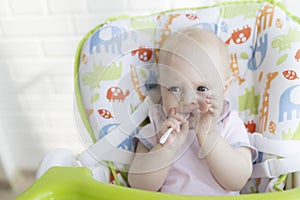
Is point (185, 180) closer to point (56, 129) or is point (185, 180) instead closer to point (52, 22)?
point (52, 22)

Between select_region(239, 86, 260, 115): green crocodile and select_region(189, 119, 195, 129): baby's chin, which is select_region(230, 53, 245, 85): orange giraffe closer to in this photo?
select_region(239, 86, 260, 115): green crocodile

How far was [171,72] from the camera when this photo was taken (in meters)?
0.83

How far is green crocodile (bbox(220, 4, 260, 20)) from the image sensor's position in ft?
2.97

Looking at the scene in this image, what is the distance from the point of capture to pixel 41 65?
1.40 metres

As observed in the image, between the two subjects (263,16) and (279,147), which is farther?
(263,16)

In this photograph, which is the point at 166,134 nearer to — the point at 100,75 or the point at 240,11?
the point at 100,75

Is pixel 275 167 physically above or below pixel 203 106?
below

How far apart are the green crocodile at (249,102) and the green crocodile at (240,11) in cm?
15

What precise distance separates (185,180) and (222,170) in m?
0.09

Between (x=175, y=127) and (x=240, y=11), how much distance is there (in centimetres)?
30

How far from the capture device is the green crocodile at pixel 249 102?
0.91 m

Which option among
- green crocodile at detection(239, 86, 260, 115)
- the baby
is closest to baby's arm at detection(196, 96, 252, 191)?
the baby

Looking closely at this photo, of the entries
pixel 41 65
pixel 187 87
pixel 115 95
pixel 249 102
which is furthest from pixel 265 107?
pixel 41 65

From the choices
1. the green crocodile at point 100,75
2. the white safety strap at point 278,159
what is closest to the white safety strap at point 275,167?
the white safety strap at point 278,159
